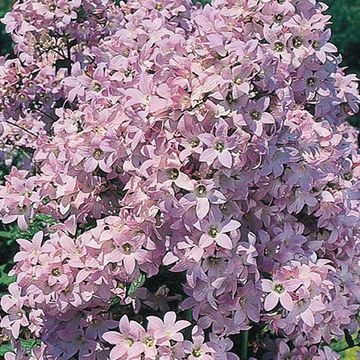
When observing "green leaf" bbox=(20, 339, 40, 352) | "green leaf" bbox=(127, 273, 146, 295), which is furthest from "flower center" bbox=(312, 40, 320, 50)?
"green leaf" bbox=(20, 339, 40, 352)

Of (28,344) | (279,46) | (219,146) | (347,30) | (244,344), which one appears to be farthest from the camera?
(347,30)

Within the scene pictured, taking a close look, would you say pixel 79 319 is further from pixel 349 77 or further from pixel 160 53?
pixel 349 77

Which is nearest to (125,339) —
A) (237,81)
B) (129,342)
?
(129,342)

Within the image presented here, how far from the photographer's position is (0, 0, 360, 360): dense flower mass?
1863 mm

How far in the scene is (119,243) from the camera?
1898 mm

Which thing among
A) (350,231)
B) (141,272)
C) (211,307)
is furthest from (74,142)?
(350,231)

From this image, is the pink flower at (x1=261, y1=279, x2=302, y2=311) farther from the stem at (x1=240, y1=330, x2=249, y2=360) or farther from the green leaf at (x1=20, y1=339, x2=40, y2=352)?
the green leaf at (x1=20, y1=339, x2=40, y2=352)

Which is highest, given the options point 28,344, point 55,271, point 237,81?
point 237,81

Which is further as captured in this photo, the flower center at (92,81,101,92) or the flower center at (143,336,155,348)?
the flower center at (92,81,101,92)

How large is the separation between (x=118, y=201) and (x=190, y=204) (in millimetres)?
323

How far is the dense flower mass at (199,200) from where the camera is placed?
186 cm

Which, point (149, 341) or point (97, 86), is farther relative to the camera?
point (97, 86)

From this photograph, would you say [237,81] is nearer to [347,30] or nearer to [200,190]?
[200,190]

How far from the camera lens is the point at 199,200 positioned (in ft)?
6.01
